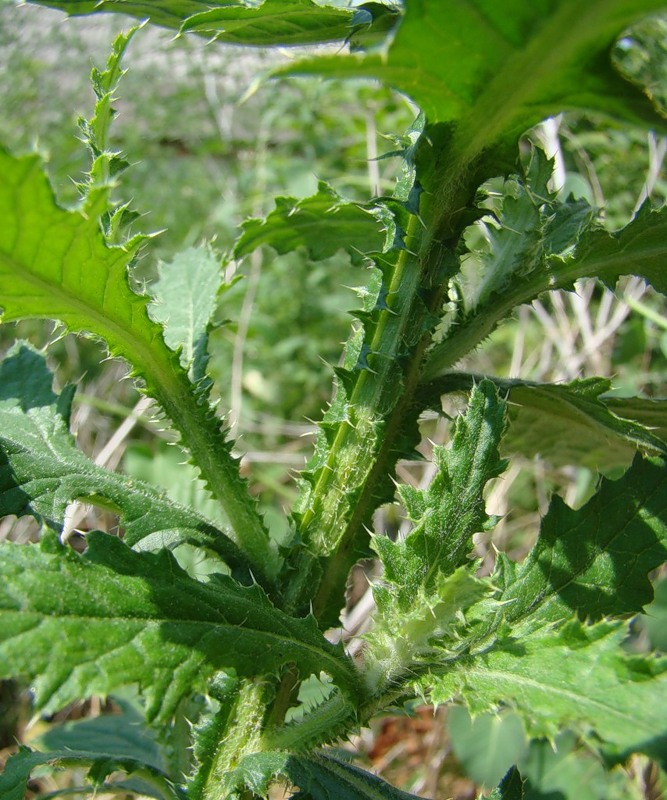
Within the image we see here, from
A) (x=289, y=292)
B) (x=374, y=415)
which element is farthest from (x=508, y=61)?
(x=289, y=292)

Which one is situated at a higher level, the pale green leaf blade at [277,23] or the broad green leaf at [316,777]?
the pale green leaf blade at [277,23]

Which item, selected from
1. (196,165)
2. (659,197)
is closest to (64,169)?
(196,165)

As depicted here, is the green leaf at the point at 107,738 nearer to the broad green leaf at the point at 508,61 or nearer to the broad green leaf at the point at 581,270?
the broad green leaf at the point at 581,270

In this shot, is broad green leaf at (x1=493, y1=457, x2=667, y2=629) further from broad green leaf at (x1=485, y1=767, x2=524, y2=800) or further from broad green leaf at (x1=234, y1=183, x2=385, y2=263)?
broad green leaf at (x1=234, y1=183, x2=385, y2=263)

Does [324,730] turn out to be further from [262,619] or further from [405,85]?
[405,85]

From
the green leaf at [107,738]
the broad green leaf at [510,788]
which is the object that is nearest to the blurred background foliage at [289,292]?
the green leaf at [107,738]

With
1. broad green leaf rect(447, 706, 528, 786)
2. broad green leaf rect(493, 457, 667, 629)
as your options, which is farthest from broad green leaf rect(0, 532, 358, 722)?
broad green leaf rect(447, 706, 528, 786)
